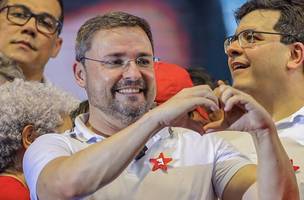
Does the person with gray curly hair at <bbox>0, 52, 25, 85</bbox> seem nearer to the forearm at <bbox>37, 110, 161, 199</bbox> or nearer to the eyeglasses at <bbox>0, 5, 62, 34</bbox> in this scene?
the eyeglasses at <bbox>0, 5, 62, 34</bbox>

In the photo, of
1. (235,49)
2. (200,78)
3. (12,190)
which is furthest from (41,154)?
(200,78)

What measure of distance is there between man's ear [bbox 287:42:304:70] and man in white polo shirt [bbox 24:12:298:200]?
0.57 m

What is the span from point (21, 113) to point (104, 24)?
1.08 feet

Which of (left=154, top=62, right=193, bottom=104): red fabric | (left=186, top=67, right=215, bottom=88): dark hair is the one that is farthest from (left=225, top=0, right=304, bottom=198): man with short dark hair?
(left=186, top=67, right=215, bottom=88): dark hair

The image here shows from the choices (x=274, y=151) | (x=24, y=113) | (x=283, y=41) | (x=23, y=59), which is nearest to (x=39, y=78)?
(x=23, y=59)

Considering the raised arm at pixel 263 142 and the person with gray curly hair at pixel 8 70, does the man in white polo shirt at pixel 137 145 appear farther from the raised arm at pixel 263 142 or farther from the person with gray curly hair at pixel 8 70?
the person with gray curly hair at pixel 8 70

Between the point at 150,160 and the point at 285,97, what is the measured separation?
699 mm

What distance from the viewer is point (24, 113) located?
1.68 meters

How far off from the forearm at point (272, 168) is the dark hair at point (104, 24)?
1.68 feet

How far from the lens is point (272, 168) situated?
135 cm

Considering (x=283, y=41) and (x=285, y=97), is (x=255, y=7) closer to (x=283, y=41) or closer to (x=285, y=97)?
(x=283, y=41)

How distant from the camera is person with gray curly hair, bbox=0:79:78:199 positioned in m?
1.66

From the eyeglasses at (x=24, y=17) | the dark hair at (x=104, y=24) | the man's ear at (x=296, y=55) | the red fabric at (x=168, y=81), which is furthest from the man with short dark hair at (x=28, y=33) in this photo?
the man's ear at (x=296, y=55)

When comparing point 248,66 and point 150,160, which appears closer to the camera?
point 150,160
